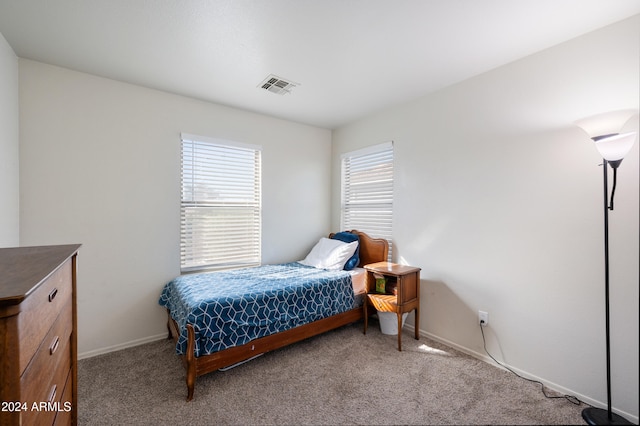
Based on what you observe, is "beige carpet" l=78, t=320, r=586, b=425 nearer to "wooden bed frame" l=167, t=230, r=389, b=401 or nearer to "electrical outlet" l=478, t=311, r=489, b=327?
"wooden bed frame" l=167, t=230, r=389, b=401

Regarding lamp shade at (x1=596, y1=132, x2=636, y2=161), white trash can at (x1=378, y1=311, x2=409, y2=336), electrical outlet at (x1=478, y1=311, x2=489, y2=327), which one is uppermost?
lamp shade at (x1=596, y1=132, x2=636, y2=161)

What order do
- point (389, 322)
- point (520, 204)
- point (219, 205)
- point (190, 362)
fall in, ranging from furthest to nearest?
point (219, 205) → point (389, 322) → point (520, 204) → point (190, 362)

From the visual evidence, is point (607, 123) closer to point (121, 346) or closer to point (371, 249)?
point (371, 249)

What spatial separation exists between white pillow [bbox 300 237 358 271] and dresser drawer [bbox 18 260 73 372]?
2289 millimetres

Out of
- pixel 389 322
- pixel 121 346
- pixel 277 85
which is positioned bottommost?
pixel 121 346

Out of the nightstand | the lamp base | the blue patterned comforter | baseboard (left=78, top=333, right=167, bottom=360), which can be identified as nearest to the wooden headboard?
the nightstand

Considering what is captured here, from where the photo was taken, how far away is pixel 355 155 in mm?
3518

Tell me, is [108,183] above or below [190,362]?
above

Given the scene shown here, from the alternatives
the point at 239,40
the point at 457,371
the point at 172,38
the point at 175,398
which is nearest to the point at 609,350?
the point at 457,371

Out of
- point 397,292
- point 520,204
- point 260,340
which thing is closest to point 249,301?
point 260,340

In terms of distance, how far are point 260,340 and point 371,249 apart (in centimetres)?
Result: 164

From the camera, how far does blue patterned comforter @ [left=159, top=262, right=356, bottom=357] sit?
6.20 ft

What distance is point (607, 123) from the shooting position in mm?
1119

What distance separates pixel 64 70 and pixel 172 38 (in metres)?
1.21
